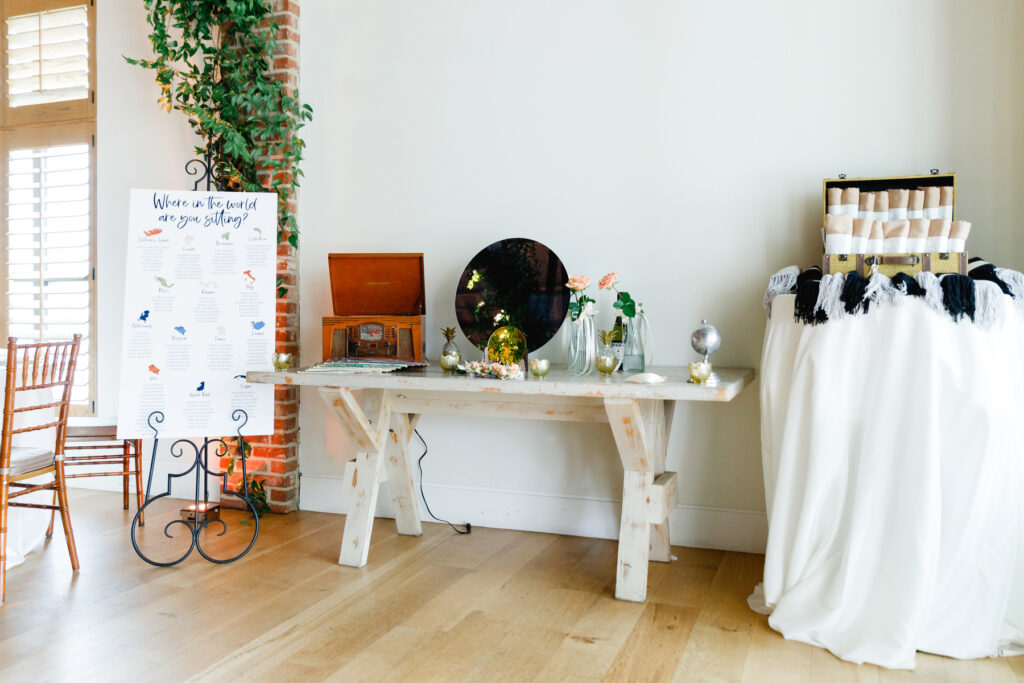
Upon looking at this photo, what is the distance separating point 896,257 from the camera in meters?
2.57

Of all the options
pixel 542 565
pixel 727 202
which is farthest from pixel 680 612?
pixel 727 202

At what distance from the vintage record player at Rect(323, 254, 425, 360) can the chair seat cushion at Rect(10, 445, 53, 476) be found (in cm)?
111

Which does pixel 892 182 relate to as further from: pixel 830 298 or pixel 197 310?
pixel 197 310

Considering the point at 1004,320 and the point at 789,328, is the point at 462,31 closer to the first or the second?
the point at 789,328

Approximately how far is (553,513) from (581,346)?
0.90 meters

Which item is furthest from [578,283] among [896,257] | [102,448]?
[102,448]

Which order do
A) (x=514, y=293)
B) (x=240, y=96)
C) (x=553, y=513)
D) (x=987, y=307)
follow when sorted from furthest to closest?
(x=240, y=96)
(x=553, y=513)
(x=514, y=293)
(x=987, y=307)

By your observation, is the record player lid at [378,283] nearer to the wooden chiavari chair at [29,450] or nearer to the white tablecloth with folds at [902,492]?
the wooden chiavari chair at [29,450]

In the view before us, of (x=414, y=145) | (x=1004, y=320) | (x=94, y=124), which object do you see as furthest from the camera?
(x=94, y=124)

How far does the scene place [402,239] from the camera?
3629mm

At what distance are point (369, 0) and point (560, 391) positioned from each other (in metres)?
2.25

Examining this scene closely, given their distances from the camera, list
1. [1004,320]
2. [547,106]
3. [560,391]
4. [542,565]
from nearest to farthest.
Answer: [1004,320] → [560,391] → [542,565] → [547,106]

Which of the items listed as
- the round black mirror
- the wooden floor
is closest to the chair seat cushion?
the wooden floor

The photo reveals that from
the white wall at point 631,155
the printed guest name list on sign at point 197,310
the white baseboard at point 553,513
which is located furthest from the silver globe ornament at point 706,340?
the printed guest name list on sign at point 197,310
